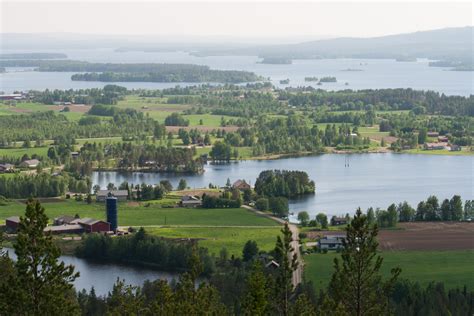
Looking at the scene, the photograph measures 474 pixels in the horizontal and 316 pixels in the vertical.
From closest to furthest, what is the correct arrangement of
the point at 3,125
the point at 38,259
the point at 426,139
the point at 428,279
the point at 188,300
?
the point at 38,259 → the point at 188,300 → the point at 428,279 → the point at 426,139 → the point at 3,125

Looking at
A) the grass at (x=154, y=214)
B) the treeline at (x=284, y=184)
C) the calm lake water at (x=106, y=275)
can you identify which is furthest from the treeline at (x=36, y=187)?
the calm lake water at (x=106, y=275)

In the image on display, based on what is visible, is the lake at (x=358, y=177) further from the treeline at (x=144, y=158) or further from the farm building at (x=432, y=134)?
the farm building at (x=432, y=134)

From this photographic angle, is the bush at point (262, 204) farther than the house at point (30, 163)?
No

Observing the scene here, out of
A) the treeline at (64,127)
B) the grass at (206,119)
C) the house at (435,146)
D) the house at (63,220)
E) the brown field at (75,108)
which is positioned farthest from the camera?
the brown field at (75,108)

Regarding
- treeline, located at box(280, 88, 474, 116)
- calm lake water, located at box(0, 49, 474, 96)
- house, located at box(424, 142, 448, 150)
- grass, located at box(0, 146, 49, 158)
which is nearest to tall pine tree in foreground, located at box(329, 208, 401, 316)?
grass, located at box(0, 146, 49, 158)

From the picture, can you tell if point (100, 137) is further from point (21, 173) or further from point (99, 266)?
point (99, 266)

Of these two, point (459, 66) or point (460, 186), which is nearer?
point (460, 186)

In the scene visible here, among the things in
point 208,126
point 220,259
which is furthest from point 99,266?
point 208,126
